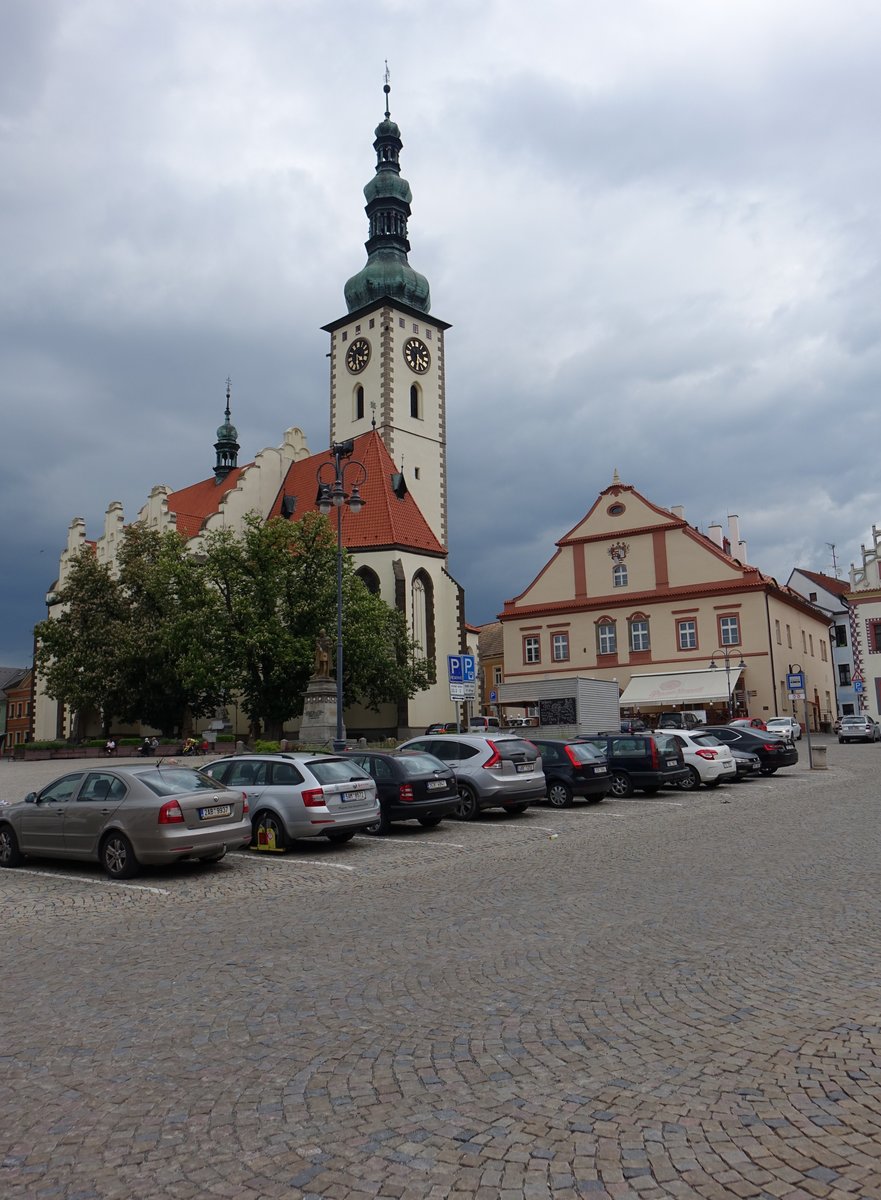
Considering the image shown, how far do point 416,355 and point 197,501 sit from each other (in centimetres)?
1834

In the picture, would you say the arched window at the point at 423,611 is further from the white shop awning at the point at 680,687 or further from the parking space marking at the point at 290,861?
the parking space marking at the point at 290,861

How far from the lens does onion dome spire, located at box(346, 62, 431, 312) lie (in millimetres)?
62125

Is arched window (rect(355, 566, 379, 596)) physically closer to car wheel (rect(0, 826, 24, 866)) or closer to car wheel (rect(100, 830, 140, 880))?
car wheel (rect(0, 826, 24, 866))

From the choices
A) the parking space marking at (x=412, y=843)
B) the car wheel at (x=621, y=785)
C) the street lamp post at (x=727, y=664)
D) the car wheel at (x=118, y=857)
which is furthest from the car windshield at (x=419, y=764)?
the street lamp post at (x=727, y=664)

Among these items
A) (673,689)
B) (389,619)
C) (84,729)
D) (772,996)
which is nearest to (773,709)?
(673,689)

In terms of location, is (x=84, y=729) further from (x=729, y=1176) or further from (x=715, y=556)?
(x=729, y=1176)

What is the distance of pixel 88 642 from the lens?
4947cm

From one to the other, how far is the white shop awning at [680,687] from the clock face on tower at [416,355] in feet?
78.9

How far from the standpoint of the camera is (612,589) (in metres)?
58.8

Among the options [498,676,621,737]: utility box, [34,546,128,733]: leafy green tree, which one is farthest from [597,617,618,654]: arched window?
[34,546,128,733]: leafy green tree

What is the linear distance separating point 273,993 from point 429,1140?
2578mm

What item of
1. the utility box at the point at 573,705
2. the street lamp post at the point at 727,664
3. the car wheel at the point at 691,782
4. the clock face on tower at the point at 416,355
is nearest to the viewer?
the car wheel at the point at 691,782

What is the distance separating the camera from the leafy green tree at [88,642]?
48625 millimetres

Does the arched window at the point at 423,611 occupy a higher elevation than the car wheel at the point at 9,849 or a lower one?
higher
